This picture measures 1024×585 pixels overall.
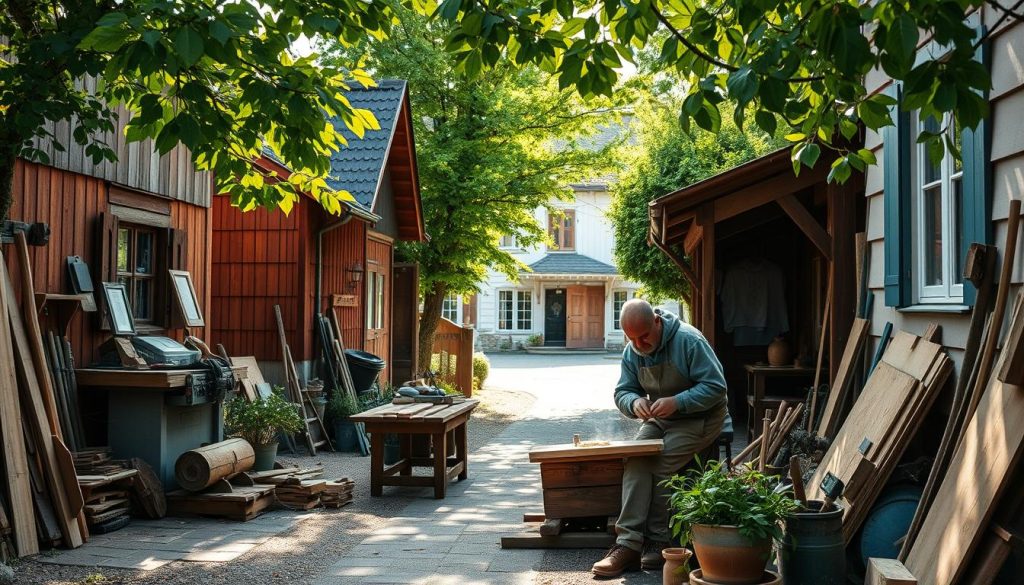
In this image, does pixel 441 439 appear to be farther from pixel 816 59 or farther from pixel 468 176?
pixel 468 176

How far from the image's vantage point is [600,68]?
14.1ft

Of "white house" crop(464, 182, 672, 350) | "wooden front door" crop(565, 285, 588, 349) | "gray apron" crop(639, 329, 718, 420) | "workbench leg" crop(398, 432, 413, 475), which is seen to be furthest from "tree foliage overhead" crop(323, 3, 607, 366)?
"wooden front door" crop(565, 285, 588, 349)

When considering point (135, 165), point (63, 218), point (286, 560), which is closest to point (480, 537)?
point (286, 560)

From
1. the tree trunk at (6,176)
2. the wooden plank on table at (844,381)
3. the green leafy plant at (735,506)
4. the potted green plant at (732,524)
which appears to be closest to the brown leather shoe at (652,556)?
the green leafy plant at (735,506)

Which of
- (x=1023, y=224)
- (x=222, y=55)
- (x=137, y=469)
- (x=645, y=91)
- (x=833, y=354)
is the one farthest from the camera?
(x=645, y=91)

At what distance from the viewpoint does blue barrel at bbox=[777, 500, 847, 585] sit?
4703mm

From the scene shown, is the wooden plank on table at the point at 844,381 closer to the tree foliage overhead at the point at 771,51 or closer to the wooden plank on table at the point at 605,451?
the wooden plank on table at the point at 605,451

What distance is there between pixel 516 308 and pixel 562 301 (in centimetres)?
207

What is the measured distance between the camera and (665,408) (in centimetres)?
650

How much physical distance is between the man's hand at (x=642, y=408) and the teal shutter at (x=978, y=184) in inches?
82.9

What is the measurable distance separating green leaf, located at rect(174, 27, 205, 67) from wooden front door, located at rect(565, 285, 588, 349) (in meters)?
38.7

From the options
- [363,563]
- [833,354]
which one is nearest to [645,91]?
[833,354]

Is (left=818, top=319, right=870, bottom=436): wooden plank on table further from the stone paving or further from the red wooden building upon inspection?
the red wooden building

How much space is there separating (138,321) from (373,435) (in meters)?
2.74
